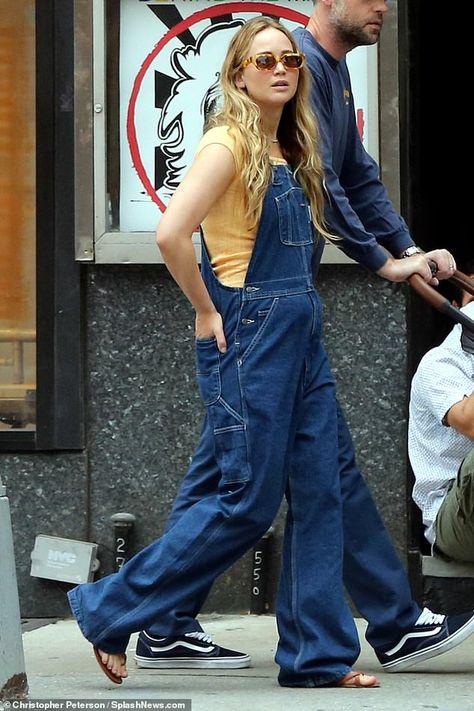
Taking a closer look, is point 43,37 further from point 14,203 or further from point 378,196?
point 378,196

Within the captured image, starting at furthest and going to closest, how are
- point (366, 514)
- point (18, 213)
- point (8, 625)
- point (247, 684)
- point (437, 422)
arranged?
point (18, 213)
point (437, 422)
point (366, 514)
point (247, 684)
point (8, 625)

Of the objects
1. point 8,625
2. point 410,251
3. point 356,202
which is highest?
point 356,202

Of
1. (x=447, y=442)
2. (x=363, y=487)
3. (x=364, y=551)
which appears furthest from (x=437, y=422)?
(x=364, y=551)

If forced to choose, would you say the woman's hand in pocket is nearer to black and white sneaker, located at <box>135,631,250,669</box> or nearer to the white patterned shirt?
the white patterned shirt

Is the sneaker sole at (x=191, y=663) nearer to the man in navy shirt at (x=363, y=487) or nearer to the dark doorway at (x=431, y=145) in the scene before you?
the man in navy shirt at (x=363, y=487)

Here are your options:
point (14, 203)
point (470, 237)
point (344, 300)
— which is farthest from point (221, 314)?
point (470, 237)

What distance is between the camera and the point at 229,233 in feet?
12.4

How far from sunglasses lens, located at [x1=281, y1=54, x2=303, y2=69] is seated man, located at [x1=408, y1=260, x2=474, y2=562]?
1.04m

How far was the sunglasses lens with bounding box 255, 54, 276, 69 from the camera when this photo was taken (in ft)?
12.3

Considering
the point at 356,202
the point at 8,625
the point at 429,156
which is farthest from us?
the point at 429,156

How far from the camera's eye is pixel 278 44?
3.76 meters

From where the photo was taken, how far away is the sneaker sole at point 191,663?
421cm

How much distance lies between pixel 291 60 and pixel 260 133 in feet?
0.71

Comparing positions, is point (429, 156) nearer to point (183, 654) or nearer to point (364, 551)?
point (364, 551)
